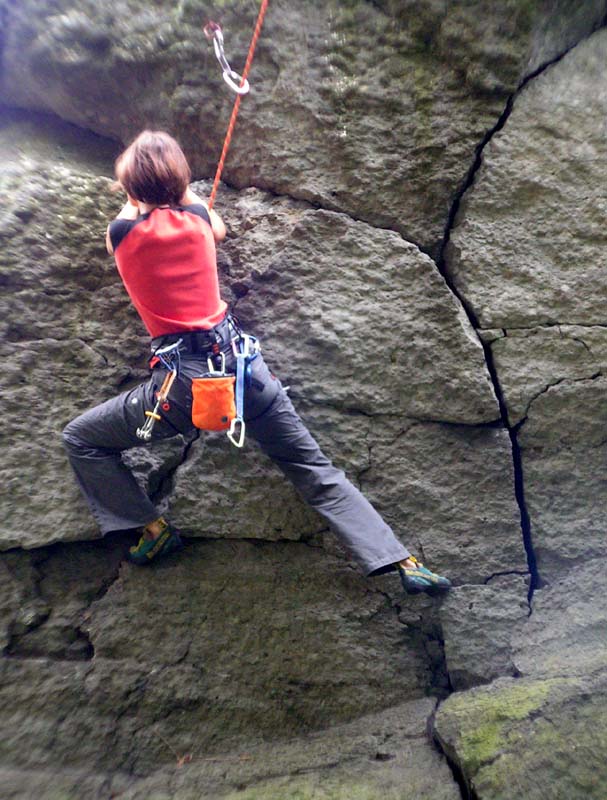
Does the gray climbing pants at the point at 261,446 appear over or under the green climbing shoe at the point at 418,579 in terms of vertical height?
over

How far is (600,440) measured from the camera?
217 centimetres

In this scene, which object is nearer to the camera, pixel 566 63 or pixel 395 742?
pixel 395 742

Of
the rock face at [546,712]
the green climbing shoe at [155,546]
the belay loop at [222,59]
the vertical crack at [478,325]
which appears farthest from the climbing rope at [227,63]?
the rock face at [546,712]

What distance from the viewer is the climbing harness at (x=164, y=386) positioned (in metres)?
1.82

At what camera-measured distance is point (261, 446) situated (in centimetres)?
206

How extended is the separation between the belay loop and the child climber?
18.6 inches

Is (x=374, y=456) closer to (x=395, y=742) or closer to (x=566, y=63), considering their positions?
(x=395, y=742)

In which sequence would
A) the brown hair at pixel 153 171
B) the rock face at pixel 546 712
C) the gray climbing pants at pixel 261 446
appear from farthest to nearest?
the gray climbing pants at pixel 261 446, the brown hair at pixel 153 171, the rock face at pixel 546 712

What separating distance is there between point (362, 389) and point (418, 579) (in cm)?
71

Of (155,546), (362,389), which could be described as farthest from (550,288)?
(155,546)

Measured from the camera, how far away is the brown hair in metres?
1.76

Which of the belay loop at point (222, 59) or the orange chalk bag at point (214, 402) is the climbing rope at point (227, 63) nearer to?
the belay loop at point (222, 59)

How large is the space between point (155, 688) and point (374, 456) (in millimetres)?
1175

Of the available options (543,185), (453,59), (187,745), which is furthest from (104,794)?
(453,59)
